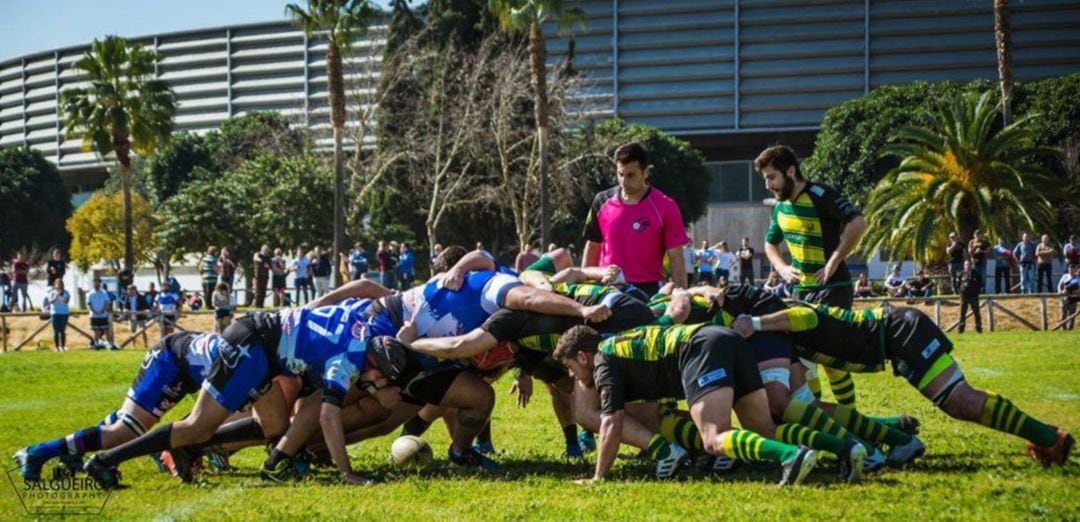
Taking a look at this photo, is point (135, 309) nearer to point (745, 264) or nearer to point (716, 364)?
point (745, 264)

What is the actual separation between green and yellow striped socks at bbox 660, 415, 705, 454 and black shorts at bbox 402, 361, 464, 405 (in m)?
1.83

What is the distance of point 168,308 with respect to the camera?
34906 mm

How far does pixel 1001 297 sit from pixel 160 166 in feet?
270

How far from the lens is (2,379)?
22641 mm

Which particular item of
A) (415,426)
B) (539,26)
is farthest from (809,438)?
(539,26)

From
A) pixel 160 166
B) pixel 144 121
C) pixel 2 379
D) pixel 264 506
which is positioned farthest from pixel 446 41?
pixel 264 506

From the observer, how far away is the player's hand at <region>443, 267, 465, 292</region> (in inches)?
399

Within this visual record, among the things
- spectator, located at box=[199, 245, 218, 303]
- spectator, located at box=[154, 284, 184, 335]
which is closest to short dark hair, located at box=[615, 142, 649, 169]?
spectator, located at box=[154, 284, 184, 335]

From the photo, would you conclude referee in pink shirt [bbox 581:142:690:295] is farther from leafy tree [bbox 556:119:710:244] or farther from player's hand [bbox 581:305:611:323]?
leafy tree [bbox 556:119:710:244]

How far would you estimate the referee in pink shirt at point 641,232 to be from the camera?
11.6 m

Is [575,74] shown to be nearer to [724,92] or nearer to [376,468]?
[724,92]

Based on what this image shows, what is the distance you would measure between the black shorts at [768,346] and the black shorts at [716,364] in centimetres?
51

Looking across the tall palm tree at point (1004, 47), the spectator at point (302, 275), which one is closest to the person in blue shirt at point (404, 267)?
the spectator at point (302, 275)

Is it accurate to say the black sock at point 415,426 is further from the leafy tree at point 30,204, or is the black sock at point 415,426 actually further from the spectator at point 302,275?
the leafy tree at point 30,204
